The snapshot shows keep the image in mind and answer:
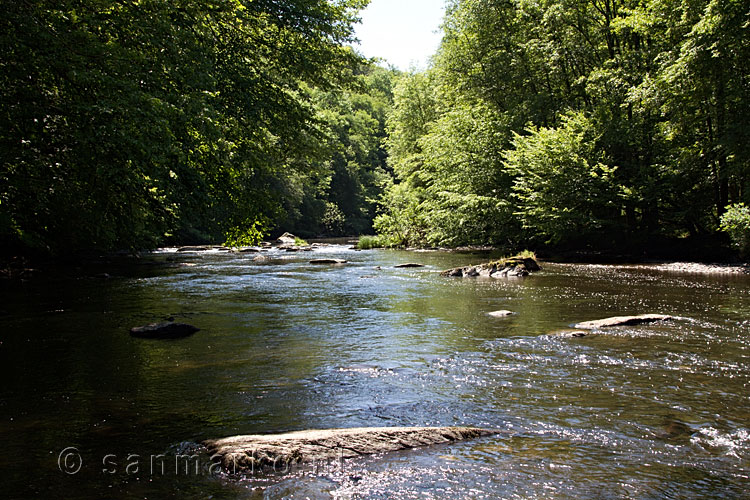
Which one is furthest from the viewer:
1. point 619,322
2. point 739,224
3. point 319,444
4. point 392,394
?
point 739,224

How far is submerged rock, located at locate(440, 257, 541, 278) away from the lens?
1923 centimetres

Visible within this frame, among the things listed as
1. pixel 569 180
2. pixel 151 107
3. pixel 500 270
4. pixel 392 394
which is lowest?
pixel 392 394

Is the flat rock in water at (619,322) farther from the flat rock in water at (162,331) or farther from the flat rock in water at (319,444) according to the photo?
the flat rock in water at (162,331)

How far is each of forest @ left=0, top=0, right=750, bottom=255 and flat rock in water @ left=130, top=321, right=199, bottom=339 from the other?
1939 mm

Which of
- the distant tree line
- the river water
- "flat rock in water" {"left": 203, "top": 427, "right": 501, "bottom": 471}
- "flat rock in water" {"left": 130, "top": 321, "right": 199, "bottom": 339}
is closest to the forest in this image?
the distant tree line

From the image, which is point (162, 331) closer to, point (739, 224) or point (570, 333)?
point (570, 333)

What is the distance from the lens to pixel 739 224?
17859 mm

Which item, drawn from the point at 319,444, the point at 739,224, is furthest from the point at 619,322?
the point at 739,224

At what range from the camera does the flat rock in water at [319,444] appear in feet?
13.9

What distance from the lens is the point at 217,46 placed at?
520 inches

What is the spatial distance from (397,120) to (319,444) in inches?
1536

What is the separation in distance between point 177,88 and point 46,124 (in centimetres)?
216

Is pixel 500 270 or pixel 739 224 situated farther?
pixel 500 270

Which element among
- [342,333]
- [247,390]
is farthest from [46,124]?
[342,333]
